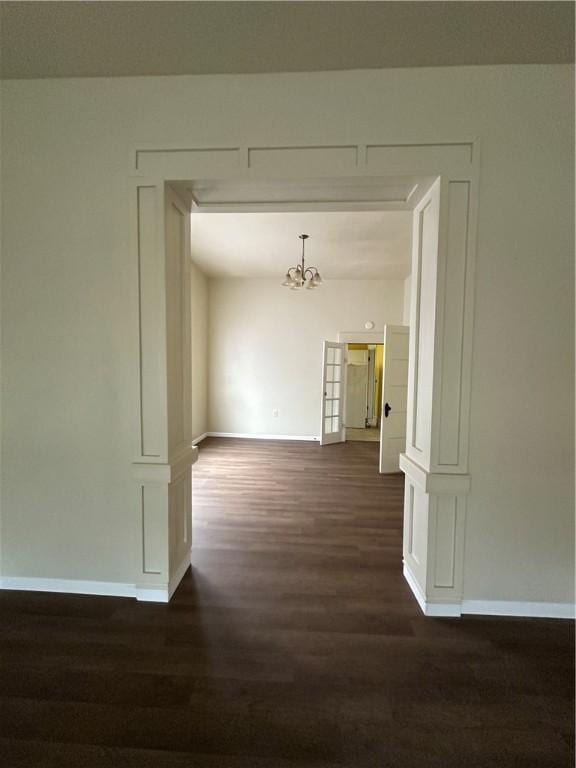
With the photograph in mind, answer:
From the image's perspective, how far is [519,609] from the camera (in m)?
1.88

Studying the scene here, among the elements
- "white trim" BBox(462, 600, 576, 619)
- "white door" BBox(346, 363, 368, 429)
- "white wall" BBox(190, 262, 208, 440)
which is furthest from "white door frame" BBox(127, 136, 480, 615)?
"white door" BBox(346, 363, 368, 429)

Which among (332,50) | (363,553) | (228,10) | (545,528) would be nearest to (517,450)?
(545,528)

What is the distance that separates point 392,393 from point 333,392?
1.78m

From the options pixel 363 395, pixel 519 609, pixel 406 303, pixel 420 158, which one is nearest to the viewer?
pixel 420 158

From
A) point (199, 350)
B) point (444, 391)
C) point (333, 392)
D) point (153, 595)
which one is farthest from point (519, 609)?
point (199, 350)

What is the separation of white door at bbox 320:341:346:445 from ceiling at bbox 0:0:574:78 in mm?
4446

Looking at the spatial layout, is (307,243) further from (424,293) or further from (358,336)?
(424,293)

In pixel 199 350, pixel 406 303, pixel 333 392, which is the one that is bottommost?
pixel 333 392

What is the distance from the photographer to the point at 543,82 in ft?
5.60

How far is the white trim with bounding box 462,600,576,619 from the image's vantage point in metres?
1.86

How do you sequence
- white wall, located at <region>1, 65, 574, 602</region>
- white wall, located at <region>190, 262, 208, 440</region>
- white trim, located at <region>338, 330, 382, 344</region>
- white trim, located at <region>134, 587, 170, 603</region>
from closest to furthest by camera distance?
1. white wall, located at <region>1, 65, 574, 602</region>
2. white trim, located at <region>134, 587, 170, 603</region>
3. white wall, located at <region>190, 262, 208, 440</region>
4. white trim, located at <region>338, 330, 382, 344</region>

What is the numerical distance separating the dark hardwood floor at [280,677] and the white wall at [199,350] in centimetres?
384

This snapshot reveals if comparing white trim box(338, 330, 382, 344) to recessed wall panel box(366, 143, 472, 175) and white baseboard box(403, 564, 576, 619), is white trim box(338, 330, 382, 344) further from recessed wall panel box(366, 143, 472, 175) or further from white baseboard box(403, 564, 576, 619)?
white baseboard box(403, 564, 576, 619)

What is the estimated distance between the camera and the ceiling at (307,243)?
3.90 metres
